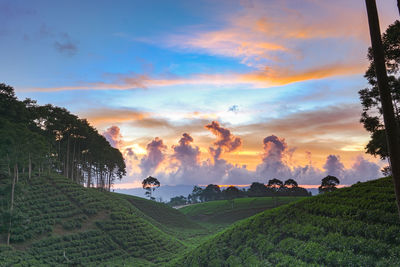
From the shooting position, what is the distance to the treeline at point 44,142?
48344 millimetres

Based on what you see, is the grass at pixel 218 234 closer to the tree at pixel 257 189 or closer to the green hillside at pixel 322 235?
the green hillside at pixel 322 235

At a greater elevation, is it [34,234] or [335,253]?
[335,253]

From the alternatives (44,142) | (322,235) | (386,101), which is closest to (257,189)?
(44,142)

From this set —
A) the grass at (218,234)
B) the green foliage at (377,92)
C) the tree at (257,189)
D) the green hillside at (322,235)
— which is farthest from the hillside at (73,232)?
the tree at (257,189)

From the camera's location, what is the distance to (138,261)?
4622cm

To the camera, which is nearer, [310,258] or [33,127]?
[310,258]

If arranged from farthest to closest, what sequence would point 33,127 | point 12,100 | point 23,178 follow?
1. point 33,127
2. point 12,100
3. point 23,178

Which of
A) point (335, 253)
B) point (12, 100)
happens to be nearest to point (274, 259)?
point (335, 253)

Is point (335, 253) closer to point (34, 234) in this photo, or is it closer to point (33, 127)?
point (34, 234)

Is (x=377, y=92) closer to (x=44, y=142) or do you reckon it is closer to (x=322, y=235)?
(x=322, y=235)

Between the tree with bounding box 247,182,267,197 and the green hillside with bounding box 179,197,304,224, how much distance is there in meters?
41.8

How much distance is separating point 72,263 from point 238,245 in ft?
83.5

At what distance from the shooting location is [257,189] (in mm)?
184375

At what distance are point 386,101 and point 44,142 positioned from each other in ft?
224
